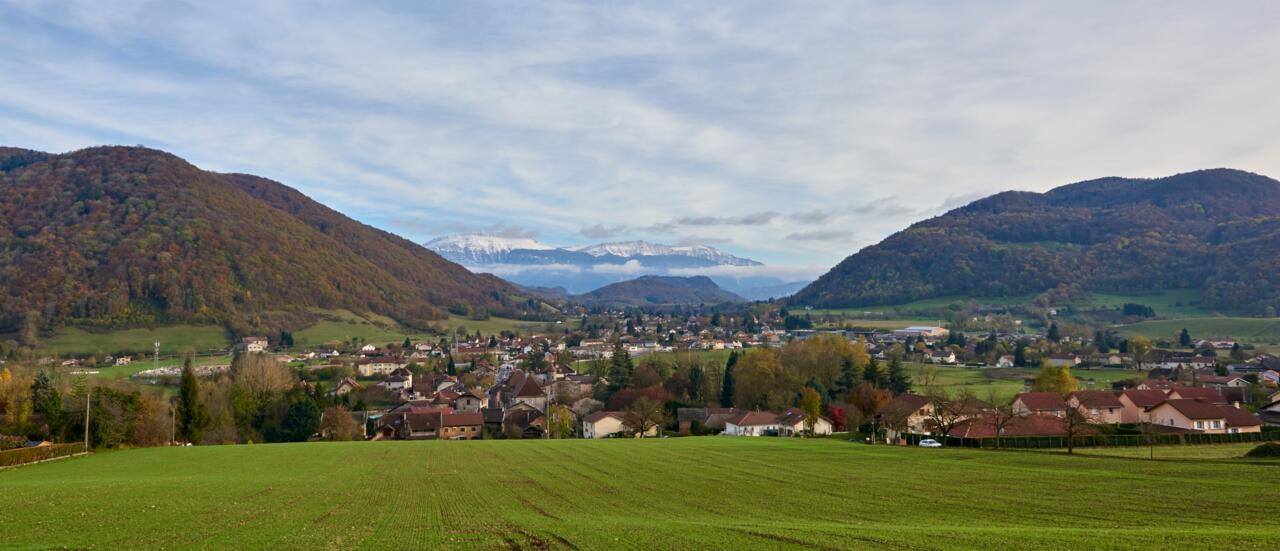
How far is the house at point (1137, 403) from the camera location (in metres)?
62.7

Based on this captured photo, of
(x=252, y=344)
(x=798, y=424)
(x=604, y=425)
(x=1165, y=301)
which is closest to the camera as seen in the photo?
(x=798, y=424)

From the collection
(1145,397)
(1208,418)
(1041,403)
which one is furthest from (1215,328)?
(1041,403)

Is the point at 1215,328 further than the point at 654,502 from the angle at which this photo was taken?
Yes

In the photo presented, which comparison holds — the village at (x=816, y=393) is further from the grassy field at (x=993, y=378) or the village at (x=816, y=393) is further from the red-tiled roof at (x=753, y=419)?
the grassy field at (x=993, y=378)

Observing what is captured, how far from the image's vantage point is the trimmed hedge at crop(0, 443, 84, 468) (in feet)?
128

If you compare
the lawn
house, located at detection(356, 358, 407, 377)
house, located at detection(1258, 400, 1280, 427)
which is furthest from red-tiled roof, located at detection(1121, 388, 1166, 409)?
house, located at detection(356, 358, 407, 377)

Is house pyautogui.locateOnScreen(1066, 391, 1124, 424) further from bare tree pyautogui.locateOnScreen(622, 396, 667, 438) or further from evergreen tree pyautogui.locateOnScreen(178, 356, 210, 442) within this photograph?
evergreen tree pyautogui.locateOnScreen(178, 356, 210, 442)

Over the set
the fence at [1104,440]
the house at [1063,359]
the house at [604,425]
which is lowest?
the house at [604,425]

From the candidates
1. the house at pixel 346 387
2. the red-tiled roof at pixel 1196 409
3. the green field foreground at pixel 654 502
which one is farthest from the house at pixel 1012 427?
the house at pixel 346 387

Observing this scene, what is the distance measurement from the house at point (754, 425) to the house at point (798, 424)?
449 millimetres

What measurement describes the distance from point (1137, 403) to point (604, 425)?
45.5m

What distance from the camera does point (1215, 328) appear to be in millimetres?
135875

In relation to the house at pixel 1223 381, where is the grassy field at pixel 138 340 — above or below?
above

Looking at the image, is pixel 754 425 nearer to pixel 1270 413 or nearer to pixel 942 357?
pixel 1270 413
